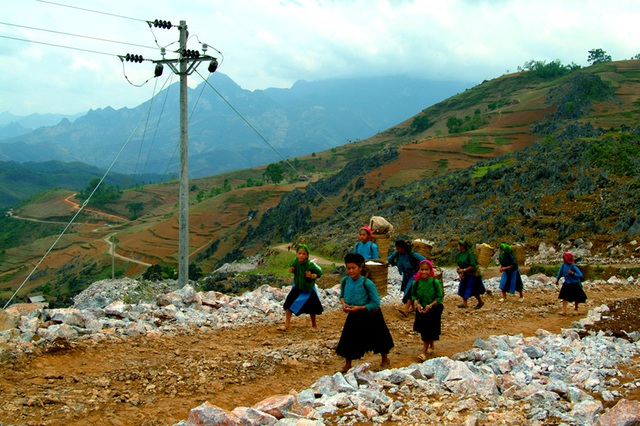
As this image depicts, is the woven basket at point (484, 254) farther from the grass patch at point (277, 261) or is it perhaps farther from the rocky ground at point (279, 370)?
the grass patch at point (277, 261)

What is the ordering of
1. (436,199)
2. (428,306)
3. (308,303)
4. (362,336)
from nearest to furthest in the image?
(362,336)
(428,306)
(308,303)
(436,199)

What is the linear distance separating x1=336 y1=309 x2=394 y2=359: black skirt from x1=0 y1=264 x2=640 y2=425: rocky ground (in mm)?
302

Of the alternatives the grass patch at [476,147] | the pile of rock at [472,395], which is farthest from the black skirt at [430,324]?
the grass patch at [476,147]

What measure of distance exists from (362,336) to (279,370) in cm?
118

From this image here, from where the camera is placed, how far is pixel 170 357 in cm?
695

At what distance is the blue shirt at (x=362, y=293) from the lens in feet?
21.1

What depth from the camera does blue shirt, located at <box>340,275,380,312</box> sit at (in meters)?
6.42

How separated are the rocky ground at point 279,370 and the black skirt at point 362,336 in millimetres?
302

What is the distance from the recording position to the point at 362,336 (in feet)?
21.0

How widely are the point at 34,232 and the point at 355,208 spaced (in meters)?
71.1

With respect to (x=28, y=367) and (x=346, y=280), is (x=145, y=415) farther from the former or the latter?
(x=346, y=280)

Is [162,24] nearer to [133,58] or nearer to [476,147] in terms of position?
[133,58]

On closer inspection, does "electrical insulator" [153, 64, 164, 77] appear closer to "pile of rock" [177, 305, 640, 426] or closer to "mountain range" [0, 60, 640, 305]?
"pile of rock" [177, 305, 640, 426]

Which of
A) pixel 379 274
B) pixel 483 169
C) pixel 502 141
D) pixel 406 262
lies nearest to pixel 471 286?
pixel 406 262
